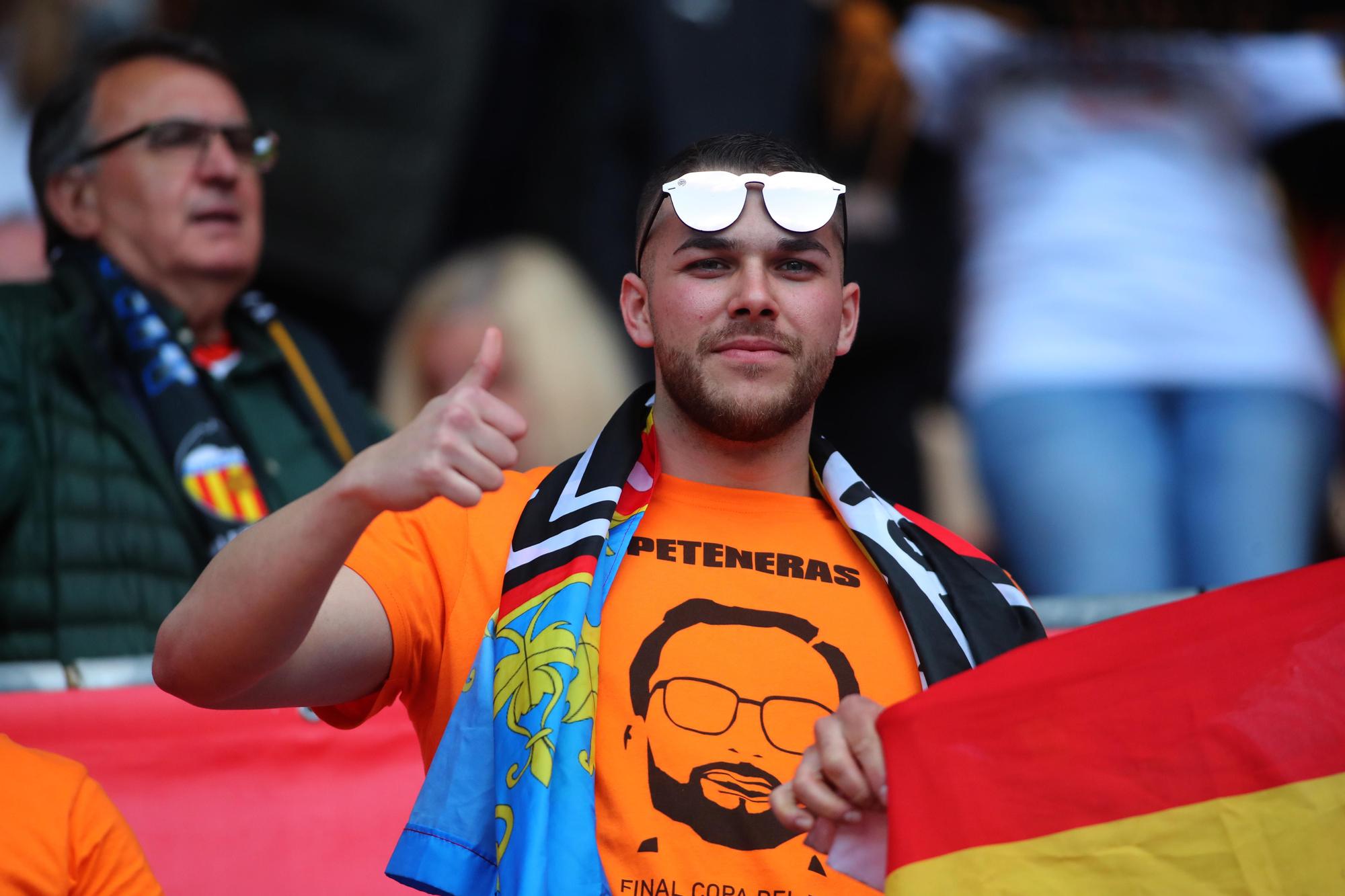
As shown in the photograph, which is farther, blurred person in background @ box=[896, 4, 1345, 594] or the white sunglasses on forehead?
blurred person in background @ box=[896, 4, 1345, 594]

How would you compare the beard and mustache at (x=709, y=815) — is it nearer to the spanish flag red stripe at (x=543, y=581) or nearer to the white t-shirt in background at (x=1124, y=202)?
the spanish flag red stripe at (x=543, y=581)

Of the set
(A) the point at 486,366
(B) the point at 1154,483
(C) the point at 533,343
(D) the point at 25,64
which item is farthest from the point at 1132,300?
(D) the point at 25,64

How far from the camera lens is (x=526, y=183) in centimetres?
551

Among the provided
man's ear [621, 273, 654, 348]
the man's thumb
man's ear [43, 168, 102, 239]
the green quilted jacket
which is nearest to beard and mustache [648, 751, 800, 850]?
the man's thumb

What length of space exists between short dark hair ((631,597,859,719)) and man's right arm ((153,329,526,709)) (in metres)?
0.43

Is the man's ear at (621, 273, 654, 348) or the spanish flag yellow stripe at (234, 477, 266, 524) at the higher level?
the man's ear at (621, 273, 654, 348)

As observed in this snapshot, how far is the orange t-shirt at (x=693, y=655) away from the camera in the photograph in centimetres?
227

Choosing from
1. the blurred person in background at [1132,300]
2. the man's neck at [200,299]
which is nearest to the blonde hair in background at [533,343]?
the man's neck at [200,299]

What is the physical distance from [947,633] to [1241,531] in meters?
1.84

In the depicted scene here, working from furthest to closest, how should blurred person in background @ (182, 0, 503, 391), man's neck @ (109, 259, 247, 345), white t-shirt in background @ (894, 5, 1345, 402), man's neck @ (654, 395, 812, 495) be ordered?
blurred person in background @ (182, 0, 503, 391), white t-shirt in background @ (894, 5, 1345, 402), man's neck @ (109, 259, 247, 345), man's neck @ (654, 395, 812, 495)

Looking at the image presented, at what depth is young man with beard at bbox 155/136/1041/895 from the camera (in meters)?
2.10

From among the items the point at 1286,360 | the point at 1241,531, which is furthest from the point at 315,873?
the point at 1286,360

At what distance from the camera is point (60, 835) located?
7.34 ft

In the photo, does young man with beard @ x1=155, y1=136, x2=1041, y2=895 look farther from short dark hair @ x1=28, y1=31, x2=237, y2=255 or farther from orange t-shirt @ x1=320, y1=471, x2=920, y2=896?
short dark hair @ x1=28, y1=31, x2=237, y2=255
